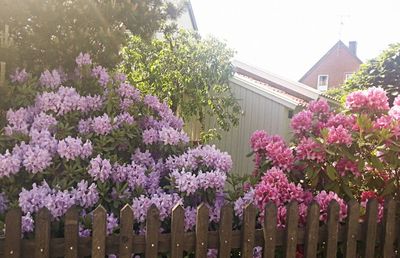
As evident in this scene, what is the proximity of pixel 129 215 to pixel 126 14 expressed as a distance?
2.13 metres

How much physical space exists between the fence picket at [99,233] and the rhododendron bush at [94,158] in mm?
171

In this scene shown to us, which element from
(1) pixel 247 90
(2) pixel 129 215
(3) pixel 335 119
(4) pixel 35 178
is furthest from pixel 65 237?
(1) pixel 247 90

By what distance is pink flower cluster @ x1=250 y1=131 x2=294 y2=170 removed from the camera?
123 inches

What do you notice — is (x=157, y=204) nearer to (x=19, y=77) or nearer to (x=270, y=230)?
(x=270, y=230)

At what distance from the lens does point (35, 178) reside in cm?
264

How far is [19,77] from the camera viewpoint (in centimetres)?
325

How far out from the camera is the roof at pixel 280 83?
1420 cm

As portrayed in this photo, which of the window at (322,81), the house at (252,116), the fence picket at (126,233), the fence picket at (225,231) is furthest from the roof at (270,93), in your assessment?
the window at (322,81)

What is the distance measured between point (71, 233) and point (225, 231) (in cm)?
83

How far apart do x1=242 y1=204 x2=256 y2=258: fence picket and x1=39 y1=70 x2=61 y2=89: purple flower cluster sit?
1.69 metres

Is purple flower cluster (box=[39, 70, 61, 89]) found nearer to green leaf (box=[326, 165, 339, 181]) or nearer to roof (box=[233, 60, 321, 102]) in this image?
green leaf (box=[326, 165, 339, 181])

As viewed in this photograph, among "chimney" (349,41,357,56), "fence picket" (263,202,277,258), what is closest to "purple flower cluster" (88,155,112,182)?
"fence picket" (263,202,277,258)

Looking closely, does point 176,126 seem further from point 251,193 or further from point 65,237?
point 65,237

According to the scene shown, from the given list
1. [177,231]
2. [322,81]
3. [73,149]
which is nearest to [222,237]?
[177,231]
